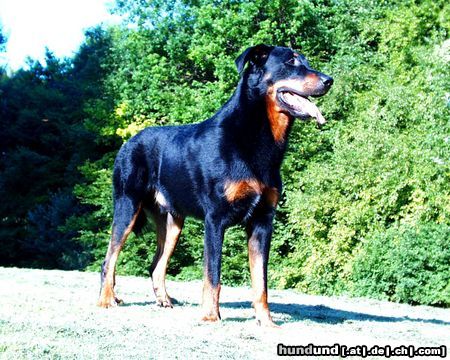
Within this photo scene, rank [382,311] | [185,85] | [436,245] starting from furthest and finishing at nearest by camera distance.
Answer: [185,85] → [436,245] → [382,311]

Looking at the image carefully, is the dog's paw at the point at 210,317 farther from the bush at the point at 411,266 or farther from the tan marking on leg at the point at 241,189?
the bush at the point at 411,266

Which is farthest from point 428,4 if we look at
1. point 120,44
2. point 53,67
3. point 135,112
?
point 53,67

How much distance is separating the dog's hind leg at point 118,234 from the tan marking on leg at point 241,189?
1.83 m

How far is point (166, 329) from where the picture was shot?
19.9ft

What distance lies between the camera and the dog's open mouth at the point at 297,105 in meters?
6.74

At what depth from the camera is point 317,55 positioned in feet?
77.9

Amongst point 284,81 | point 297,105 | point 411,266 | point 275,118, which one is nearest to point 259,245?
point 275,118

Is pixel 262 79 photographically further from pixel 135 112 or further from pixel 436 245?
pixel 135 112

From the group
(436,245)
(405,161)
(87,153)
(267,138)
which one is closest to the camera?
(267,138)

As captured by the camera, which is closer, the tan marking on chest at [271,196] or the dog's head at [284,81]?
the dog's head at [284,81]

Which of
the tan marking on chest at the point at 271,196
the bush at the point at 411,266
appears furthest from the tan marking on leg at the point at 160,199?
the bush at the point at 411,266

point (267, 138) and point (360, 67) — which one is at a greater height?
point (360, 67)

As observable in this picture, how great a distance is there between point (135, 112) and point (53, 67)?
1110 centimetres

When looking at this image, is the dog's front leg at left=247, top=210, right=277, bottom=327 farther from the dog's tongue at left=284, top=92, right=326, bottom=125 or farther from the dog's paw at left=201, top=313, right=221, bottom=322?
the dog's tongue at left=284, top=92, right=326, bottom=125
